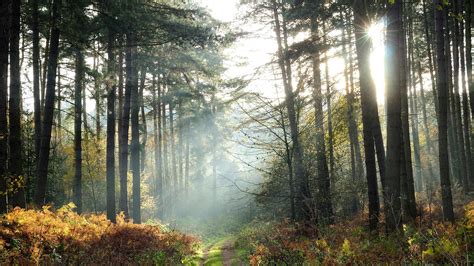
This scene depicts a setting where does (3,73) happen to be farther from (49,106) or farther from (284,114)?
(284,114)

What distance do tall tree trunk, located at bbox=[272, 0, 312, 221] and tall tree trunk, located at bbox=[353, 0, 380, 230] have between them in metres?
1.78

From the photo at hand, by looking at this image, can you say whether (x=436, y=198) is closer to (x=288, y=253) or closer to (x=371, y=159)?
(x=371, y=159)

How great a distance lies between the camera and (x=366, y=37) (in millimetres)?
10844

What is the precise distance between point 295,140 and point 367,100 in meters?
2.30

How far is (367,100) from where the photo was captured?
10.9 m

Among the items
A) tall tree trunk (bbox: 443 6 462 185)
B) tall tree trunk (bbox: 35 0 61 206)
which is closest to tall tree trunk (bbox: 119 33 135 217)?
tall tree trunk (bbox: 35 0 61 206)

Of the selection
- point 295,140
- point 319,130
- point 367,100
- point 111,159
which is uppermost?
point 367,100

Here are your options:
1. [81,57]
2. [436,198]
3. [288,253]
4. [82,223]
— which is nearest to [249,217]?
[436,198]

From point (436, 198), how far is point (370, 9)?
11542 millimetres

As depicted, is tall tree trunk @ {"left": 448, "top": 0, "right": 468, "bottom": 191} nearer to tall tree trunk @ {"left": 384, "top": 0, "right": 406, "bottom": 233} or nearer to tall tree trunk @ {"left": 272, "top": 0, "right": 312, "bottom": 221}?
tall tree trunk @ {"left": 272, "top": 0, "right": 312, "bottom": 221}

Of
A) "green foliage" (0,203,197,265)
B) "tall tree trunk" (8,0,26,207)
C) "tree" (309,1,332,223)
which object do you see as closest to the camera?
"green foliage" (0,203,197,265)

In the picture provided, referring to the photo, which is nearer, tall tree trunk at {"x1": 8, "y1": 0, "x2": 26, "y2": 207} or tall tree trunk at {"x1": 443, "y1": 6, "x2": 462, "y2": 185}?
tall tree trunk at {"x1": 8, "y1": 0, "x2": 26, "y2": 207}

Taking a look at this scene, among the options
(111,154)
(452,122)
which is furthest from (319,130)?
(452,122)

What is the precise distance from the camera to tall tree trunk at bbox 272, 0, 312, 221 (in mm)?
12222
